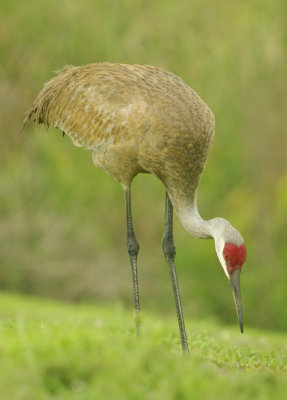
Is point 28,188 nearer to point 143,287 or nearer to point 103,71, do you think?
point 143,287

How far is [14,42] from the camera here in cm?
2584

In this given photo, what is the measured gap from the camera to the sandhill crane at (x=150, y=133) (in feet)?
24.3

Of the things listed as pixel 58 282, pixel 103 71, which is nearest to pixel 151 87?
pixel 103 71

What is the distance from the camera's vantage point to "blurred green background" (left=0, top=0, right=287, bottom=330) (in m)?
22.5

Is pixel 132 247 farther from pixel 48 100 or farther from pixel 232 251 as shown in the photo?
pixel 48 100

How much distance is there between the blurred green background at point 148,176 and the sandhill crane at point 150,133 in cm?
1416

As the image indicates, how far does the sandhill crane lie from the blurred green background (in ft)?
46.4

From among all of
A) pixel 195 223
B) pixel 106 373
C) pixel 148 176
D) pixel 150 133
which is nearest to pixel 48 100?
pixel 150 133

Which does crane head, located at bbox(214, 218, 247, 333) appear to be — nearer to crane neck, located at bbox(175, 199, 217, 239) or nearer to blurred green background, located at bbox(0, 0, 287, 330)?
crane neck, located at bbox(175, 199, 217, 239)

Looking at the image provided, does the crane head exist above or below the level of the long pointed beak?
above

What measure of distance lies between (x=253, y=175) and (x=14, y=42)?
8735 mm

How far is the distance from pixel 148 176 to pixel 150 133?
18.0 m

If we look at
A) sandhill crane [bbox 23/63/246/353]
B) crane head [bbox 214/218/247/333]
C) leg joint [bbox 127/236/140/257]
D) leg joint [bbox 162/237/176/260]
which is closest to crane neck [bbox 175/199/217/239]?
sandhill crane [bbox 23/63/246/353]

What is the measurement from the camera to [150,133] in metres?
7.44
